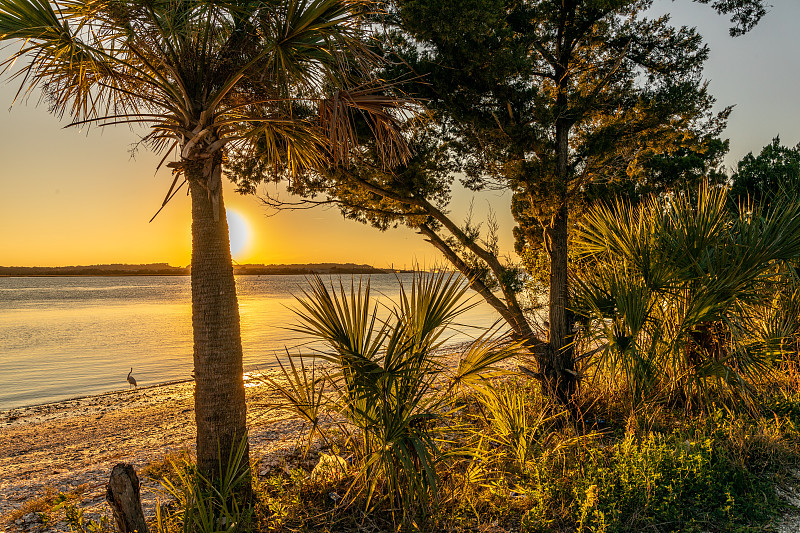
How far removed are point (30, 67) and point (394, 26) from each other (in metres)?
5.43

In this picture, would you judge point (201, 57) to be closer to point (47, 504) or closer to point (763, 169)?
point (47, 504)

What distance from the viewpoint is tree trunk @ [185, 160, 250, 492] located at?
4.17 metres

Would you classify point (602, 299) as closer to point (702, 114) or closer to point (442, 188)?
point (442, 188)

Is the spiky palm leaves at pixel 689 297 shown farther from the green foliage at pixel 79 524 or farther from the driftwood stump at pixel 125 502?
the green foliage at pixel 79 524

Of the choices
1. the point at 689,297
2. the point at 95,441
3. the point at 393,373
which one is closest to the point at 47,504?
the point at 393,373

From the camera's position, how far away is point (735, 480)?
4.82 m

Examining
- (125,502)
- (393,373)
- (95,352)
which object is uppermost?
(393,373)

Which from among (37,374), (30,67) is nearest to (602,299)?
(30,67)

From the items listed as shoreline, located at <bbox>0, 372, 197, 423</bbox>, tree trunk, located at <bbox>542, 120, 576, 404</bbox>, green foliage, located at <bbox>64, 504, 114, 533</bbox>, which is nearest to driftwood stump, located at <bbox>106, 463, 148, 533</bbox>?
green foliage, located at <bbox>64, 504, 114, 533</bbox>

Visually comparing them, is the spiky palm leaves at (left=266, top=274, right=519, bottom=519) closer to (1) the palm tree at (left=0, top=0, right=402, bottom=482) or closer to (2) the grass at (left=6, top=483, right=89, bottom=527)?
(1) the palm tree at (left=0, top=0, right=402, bottom=482)

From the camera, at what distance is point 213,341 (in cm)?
417

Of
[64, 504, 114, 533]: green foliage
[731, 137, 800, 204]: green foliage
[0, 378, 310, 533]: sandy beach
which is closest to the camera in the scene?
[64, 504, 114, 533]: green foliage

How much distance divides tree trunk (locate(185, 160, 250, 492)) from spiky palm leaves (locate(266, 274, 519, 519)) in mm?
509

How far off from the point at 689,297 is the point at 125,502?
6045mm
